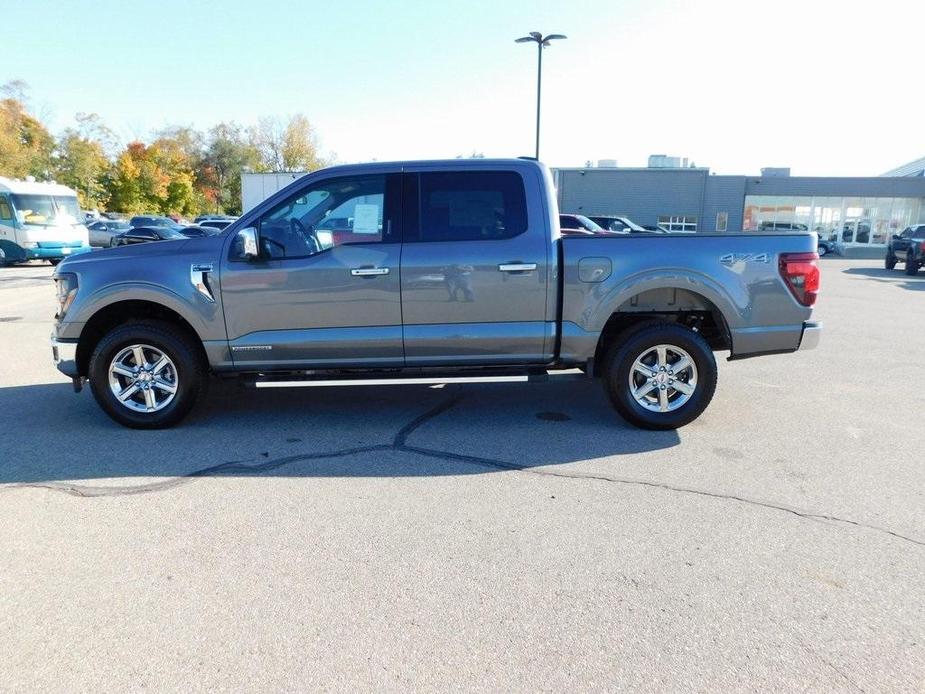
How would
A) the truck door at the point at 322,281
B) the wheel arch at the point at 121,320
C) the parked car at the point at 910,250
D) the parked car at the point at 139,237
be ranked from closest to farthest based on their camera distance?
the truck door at the point at 322,281, the wheel arch at the point at 121,320, the parked car at the point at 139,237, the parked car at the point at 910,250

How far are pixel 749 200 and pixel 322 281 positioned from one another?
43.0 meters

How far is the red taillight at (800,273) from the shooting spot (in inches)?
206

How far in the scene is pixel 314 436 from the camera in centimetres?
519

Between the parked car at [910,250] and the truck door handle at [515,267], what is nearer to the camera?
the truck door handle at [515,267]

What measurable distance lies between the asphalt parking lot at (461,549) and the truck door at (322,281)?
2.13ft

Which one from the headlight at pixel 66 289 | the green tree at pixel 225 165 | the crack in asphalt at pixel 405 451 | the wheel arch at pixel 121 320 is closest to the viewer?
the crack in asphalt at pixel 405 451

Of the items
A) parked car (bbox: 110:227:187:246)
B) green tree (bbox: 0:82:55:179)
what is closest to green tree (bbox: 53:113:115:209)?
green tree (bbox: 0:82:55:179)

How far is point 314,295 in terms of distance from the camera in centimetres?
516

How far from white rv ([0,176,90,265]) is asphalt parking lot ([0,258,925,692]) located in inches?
753

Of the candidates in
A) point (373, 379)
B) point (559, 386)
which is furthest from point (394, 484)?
point (559, 386)

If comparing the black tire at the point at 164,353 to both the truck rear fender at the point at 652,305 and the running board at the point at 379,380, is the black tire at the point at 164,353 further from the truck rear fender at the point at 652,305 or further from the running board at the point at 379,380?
the truck rear fender at the point at 652,305

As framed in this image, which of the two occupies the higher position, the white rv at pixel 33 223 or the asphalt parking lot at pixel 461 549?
the white rv at pixel 33 223

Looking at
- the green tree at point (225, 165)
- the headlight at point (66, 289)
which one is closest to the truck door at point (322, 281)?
the headlight at point (66, 289)

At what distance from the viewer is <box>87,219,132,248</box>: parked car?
3638 cm
